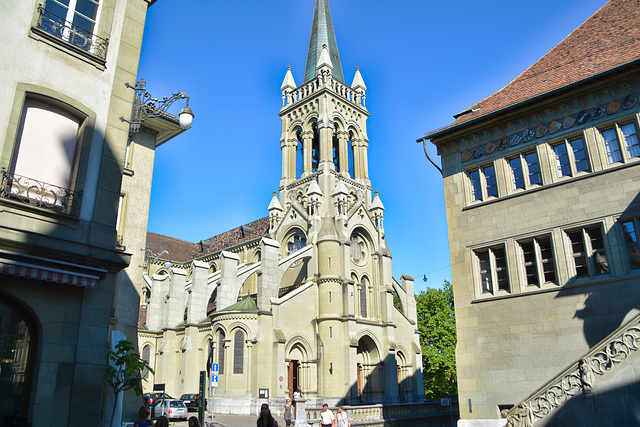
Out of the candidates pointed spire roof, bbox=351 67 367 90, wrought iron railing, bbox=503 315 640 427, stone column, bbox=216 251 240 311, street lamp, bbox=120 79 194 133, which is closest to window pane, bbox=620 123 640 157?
wrought iron railing, bbox=503 315 640 427

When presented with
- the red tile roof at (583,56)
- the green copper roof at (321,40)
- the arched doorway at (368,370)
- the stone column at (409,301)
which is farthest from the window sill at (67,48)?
the green copper roof at (321,40)

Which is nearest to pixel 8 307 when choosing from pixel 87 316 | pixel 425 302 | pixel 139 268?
pixel 87 316

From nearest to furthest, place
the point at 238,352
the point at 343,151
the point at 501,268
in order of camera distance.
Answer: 1. the point at 501,268
2. the point at 238,352
3. the point at 343,151

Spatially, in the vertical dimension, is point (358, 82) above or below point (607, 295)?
above

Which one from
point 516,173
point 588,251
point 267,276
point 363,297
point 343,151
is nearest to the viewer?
point 588,251

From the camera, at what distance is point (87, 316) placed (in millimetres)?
10609

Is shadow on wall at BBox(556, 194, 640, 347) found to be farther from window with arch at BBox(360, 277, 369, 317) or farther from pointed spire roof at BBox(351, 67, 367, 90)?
pointed spire roof at BBox(351, 67, 367, 90)

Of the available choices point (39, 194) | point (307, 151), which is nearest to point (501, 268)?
point (39, 194)

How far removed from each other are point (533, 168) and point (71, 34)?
1530cm

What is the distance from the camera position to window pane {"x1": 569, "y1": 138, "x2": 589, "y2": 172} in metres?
16.5

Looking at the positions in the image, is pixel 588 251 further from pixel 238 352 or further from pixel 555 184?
pixel 238 352

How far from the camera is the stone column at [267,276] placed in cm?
3557

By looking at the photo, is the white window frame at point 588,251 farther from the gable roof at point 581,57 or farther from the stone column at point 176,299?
the stone column at point 176,299

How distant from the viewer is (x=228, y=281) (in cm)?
3884
